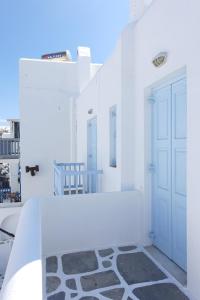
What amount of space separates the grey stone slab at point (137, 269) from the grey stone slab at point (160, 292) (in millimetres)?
143

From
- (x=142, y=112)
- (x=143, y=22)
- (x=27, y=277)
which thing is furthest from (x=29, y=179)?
(x=27, y=277)

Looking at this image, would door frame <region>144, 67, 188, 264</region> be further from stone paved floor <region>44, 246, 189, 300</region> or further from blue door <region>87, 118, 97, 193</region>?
blue door <region>87, 118, 97, 193</region>

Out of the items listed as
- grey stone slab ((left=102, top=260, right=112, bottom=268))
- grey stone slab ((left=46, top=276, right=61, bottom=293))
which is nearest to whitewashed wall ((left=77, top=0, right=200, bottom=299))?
grey stone slab ((left=102, top=260, right=112, bottom=268))

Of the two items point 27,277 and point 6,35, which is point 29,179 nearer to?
point 6,35

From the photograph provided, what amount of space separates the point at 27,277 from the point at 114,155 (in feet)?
12.2

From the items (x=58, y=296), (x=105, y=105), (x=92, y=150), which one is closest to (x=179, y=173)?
(x=58, y=296)

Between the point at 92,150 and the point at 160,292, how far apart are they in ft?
15.7

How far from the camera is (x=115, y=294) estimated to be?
2.47m

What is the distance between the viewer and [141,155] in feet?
12.1

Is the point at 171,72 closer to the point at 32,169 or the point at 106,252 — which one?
the point at 106,252

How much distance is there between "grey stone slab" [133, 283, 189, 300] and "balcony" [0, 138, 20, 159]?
46.9 ft

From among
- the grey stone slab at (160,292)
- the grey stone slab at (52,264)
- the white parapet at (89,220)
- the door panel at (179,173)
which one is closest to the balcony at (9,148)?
the white parapet at (89,220)

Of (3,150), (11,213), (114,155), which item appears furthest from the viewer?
(3,150)

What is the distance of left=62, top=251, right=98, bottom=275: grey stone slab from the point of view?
9.72ft
